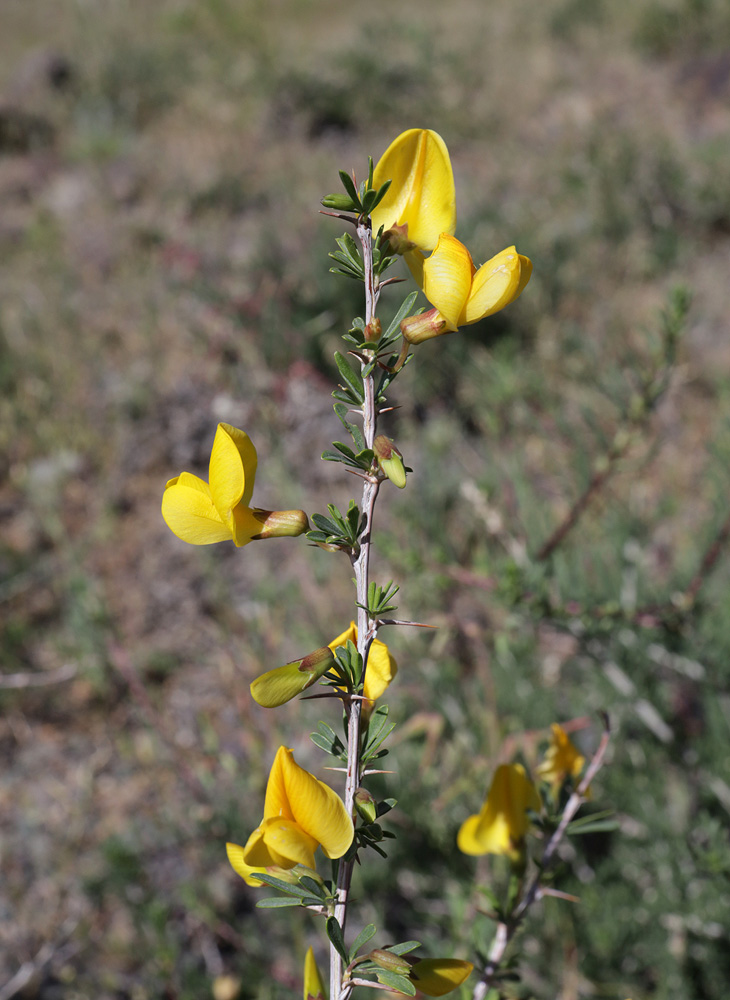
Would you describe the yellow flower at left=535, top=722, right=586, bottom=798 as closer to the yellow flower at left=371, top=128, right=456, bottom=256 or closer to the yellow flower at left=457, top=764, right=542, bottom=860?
the yellow flower at left=457, top=764, right=542, bottom=860

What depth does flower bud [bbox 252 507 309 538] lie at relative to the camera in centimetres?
63

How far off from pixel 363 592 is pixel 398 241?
318mm

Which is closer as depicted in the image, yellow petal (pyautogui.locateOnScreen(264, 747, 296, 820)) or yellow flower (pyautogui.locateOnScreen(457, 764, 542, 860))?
yellow petal (pyautogui.locateOnScreen(264, 747, 296, 820))

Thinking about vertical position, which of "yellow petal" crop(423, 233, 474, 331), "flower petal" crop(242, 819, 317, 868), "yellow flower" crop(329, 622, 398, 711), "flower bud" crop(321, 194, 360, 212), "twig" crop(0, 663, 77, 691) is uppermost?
"flower bud" crop(321, 194, 360, 212)

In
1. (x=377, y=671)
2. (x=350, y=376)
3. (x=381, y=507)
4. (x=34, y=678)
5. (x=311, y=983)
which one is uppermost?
(x=350, y=376)

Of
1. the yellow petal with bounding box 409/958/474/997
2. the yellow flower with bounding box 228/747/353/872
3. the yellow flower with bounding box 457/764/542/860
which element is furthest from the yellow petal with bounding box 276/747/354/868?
the yellow flower with bounding box 457/764/542/860

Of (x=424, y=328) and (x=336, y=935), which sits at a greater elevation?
(x=424, y=328)

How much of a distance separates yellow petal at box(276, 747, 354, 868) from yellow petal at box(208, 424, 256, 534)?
0.68 ft

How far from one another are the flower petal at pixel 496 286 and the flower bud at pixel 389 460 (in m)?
0.14

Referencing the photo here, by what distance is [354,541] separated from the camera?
23.6 inches

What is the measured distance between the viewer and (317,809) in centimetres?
57

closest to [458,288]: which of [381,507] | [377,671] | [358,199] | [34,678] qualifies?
[358,199]

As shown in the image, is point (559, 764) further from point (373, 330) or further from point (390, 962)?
point (373, 330)

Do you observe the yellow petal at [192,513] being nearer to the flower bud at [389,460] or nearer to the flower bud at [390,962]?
the flower bud at [389,460]
